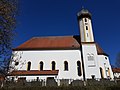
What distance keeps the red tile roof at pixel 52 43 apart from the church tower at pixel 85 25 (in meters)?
2.13

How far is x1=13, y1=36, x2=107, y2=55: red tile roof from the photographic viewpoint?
1150 inches

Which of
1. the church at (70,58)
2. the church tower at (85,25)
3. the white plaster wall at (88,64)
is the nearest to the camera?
the white plaster wall at (88,64)

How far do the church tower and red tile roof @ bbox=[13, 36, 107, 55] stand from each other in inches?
83.9

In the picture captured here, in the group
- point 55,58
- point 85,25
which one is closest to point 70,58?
point 55,58

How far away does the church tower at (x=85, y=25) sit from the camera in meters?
29.6

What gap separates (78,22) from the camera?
107 feet

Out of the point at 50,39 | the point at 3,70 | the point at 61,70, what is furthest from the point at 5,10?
the point at 50,39

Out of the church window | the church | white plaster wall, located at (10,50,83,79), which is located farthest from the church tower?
white plaster wall, located at (10,50,83,79)

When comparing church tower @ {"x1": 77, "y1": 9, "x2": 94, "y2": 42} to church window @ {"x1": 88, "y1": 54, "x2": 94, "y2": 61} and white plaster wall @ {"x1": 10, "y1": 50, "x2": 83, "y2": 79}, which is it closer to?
church window @ {"x1": 88, "y1": 54, "x2": 94, "y2": 61}

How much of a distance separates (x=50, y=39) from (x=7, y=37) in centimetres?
2643

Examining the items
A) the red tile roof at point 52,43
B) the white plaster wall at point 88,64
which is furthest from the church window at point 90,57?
the red tile roof at point 52,43

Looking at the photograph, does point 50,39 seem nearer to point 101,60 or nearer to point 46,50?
point 46,50

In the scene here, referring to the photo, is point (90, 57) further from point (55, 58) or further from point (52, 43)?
point (52, 43)

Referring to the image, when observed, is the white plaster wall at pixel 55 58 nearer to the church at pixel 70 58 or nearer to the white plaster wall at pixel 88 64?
the church at pixel 70 58
